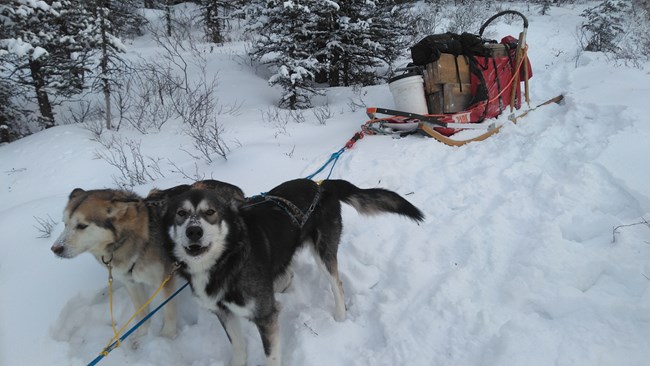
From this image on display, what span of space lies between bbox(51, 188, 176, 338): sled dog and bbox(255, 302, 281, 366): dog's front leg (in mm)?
847

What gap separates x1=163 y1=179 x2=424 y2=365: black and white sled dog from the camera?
6.72 feet

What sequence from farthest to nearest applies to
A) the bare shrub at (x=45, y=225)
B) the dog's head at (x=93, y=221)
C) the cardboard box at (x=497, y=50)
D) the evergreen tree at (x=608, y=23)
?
1. the evergreen tree at (x=608, y=23)
2. the cardboard box at (x=497, y=50)
3. the bare shrub at (x=45, y=225)
4. the dog's head at (x=93, y=221)

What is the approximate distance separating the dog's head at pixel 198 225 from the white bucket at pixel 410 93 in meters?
4.37

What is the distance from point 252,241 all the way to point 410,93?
4329 mm

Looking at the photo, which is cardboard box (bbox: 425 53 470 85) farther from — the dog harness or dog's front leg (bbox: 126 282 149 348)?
dog's front leg (bbox: 126 282 149 348)

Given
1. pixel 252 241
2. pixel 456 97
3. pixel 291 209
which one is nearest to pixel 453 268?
pixel 291 209

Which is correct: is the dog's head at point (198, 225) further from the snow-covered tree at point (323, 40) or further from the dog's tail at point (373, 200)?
the snow-covered tree at point (323, 40)

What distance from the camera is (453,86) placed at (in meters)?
5.87

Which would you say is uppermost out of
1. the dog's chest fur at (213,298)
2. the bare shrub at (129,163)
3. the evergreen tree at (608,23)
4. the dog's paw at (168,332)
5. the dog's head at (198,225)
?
the evergreen tree at (608,23)

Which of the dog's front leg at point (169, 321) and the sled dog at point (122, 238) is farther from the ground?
the sled dog at point (122, 238)

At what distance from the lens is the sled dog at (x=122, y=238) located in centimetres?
235

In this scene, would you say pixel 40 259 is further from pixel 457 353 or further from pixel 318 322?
pixel 457 353

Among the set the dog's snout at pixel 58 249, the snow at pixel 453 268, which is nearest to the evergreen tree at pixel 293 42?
the snow at pixel 453 268

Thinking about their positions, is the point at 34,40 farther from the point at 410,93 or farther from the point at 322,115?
the point at 410,93
